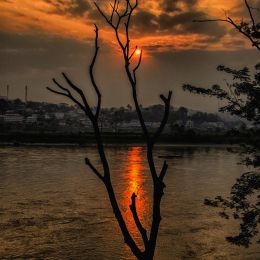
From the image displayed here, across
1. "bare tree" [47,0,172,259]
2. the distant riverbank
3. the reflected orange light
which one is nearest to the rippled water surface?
the reflected orange light

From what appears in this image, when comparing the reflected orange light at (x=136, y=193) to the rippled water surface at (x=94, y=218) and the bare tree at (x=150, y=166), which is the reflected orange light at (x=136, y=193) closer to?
the rippled water surface at (x=94, y=218)

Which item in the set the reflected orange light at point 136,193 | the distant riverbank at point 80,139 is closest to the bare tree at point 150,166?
the reflected orange light at point 136,193

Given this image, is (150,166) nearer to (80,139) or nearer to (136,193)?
(136,193)

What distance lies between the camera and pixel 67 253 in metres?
24.5

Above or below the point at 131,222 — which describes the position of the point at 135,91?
above

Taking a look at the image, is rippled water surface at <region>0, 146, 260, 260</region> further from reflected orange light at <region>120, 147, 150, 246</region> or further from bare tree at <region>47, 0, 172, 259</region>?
bare tree at <region>47, 0, 172, 259</region>

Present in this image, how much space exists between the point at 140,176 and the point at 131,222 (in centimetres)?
2863

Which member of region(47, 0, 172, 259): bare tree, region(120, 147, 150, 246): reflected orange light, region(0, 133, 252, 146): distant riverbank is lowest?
region(120, 147, 150, 246): reflected orange light

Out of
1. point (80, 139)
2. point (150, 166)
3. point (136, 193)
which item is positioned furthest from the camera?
point (80, 139)

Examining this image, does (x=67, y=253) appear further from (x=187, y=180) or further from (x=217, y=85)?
(x=187, y=180)

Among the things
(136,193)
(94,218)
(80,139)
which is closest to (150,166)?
(94,218)

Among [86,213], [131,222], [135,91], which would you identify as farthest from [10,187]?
[135,91]

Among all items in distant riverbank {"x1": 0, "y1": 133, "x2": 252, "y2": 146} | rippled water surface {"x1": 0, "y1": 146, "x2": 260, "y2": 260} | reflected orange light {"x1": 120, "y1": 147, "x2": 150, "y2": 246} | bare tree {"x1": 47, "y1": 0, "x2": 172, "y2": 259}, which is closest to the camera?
bare tree {"x1": 47, "y1": 0, "x2": 172, "y2": 259}

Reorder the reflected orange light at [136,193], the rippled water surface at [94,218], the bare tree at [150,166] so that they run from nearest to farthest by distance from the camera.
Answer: the bare tree at [150,166], the rippled water surface at [94,218], the reflected orange light at [136,193]
